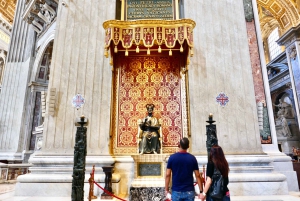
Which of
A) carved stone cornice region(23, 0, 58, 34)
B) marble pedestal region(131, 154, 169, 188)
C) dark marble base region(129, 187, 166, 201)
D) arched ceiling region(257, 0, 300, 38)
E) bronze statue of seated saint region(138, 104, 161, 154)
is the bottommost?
dark marble base region(129, 187, 166, 201)

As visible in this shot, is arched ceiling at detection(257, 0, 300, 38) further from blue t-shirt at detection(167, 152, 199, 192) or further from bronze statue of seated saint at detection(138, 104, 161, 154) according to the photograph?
blue t-shirt at detection(167, 152, 199, 192)

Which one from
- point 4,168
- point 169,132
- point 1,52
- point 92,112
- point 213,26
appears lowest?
point 4,168

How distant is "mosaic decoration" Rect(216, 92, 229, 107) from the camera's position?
575 cm

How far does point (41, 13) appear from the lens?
35.4 ft

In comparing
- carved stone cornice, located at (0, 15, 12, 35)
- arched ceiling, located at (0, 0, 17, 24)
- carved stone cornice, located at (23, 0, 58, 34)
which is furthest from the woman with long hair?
carved stone cornice, located at (0, 15, 12, 35)

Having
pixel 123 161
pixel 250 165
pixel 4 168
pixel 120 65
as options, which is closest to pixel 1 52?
pixel 4 168

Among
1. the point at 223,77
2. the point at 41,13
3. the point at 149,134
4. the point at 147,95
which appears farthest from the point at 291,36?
the point at 41,13

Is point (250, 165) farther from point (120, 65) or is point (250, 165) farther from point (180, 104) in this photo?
point (120, 65)

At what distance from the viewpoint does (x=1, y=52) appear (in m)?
19.4

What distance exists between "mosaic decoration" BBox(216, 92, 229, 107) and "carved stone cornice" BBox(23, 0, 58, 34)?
804 centimetres

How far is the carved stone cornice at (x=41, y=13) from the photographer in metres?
9.98

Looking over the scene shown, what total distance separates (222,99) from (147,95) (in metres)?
1.95

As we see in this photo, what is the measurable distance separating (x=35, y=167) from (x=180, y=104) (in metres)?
3.80

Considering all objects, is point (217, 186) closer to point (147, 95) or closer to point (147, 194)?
point (147, 194)
